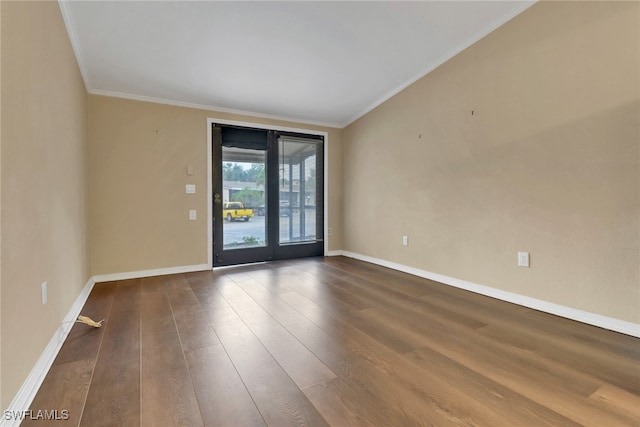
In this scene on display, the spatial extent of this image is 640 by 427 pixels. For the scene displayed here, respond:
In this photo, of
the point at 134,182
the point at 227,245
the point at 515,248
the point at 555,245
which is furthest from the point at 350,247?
the point at 134,182

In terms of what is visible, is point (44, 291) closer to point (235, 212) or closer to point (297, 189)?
point (235, 212)

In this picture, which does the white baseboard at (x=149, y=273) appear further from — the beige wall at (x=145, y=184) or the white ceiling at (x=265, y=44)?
the white ceiling at (x=265, y=44)

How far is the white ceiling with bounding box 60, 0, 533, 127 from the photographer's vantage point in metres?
2.29

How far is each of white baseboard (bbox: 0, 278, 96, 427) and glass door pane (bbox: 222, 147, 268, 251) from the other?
211 centimetres

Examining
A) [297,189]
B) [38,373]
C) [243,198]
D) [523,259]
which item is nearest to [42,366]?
[38,373]

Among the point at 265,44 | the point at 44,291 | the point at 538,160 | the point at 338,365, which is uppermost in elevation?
the point at 265,44

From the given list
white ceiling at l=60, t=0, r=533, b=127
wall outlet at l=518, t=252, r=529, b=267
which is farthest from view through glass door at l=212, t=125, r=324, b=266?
wall outlet at l=518, t=252, r=529, b=267

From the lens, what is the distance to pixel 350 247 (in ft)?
16.3

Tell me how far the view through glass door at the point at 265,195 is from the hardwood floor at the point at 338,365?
1.62 meters

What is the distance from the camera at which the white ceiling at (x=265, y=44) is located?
7.51ft

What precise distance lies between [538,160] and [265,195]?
11.2 ft

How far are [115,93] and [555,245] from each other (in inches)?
192

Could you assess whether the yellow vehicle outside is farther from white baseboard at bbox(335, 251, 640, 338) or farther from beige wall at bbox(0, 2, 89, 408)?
white baseboard at bbox(335, 251, 640, 338)

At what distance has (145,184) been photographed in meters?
3.65
